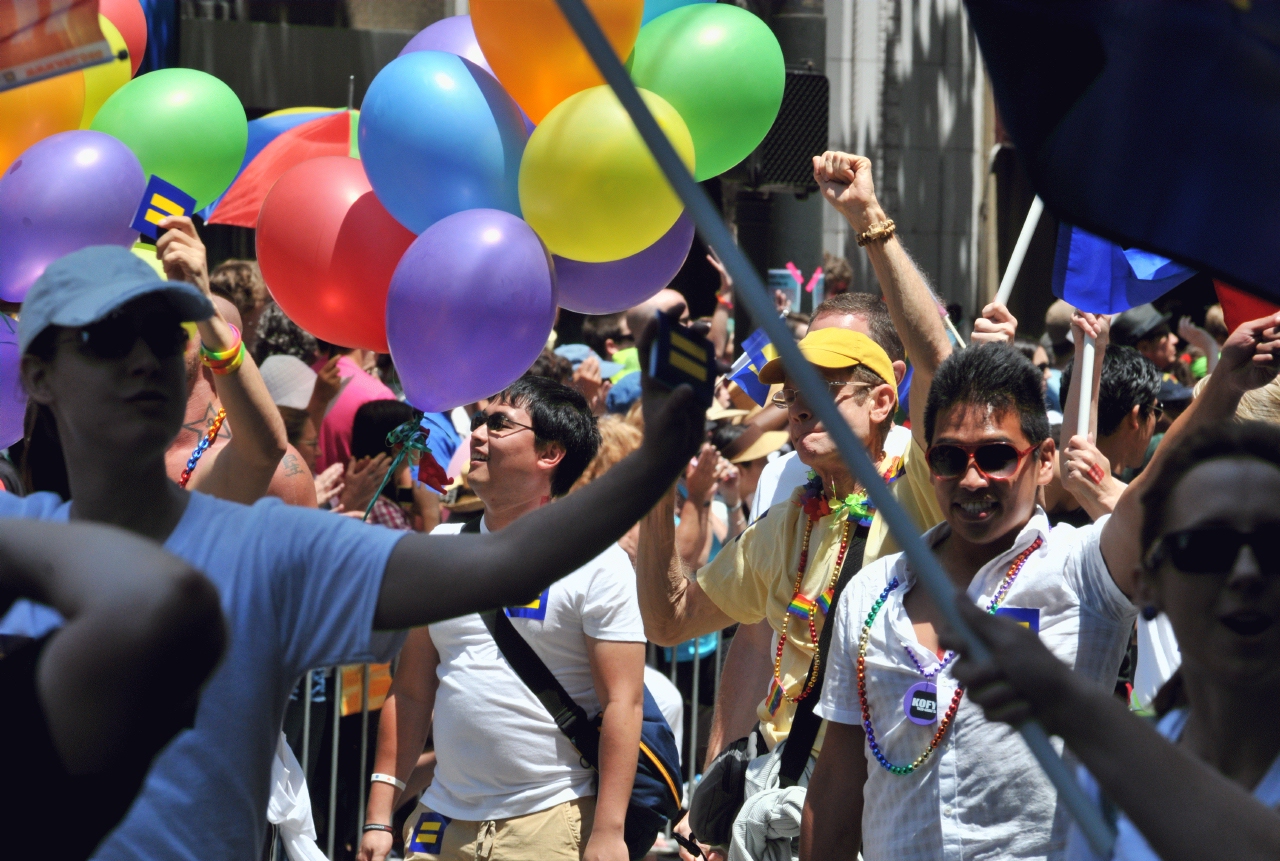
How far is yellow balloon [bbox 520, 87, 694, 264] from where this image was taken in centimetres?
327

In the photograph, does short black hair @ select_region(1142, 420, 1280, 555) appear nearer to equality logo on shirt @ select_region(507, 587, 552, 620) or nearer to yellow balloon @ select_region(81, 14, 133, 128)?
equality logo on shirt @ select_region(507, 587, 552, 620)

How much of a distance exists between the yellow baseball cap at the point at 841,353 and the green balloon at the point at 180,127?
170cm

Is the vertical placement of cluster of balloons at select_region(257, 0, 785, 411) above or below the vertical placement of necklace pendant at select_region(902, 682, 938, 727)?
above

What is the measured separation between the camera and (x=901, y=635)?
275cm

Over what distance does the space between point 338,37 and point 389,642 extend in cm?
1052

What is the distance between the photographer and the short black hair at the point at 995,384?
2.89m

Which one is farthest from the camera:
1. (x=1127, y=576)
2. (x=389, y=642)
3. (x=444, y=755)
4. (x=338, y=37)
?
(x=338, y=37)

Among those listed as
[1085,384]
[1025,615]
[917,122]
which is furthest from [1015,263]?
[917,122]

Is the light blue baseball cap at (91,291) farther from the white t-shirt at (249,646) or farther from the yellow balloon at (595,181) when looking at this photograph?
the yellow balloon at (595,181)

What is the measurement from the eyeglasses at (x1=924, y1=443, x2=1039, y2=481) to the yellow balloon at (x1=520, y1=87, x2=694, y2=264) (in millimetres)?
864

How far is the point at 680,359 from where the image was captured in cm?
184

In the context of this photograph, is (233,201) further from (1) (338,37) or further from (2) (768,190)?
(1) (338,37)

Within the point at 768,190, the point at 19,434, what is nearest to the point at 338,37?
the point at 768,190

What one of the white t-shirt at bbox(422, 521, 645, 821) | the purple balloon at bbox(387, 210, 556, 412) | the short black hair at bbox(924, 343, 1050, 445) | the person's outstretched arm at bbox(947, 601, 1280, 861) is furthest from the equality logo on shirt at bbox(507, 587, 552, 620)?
the person's outstretched arm at bbox(947, 601, 1280, 861)
